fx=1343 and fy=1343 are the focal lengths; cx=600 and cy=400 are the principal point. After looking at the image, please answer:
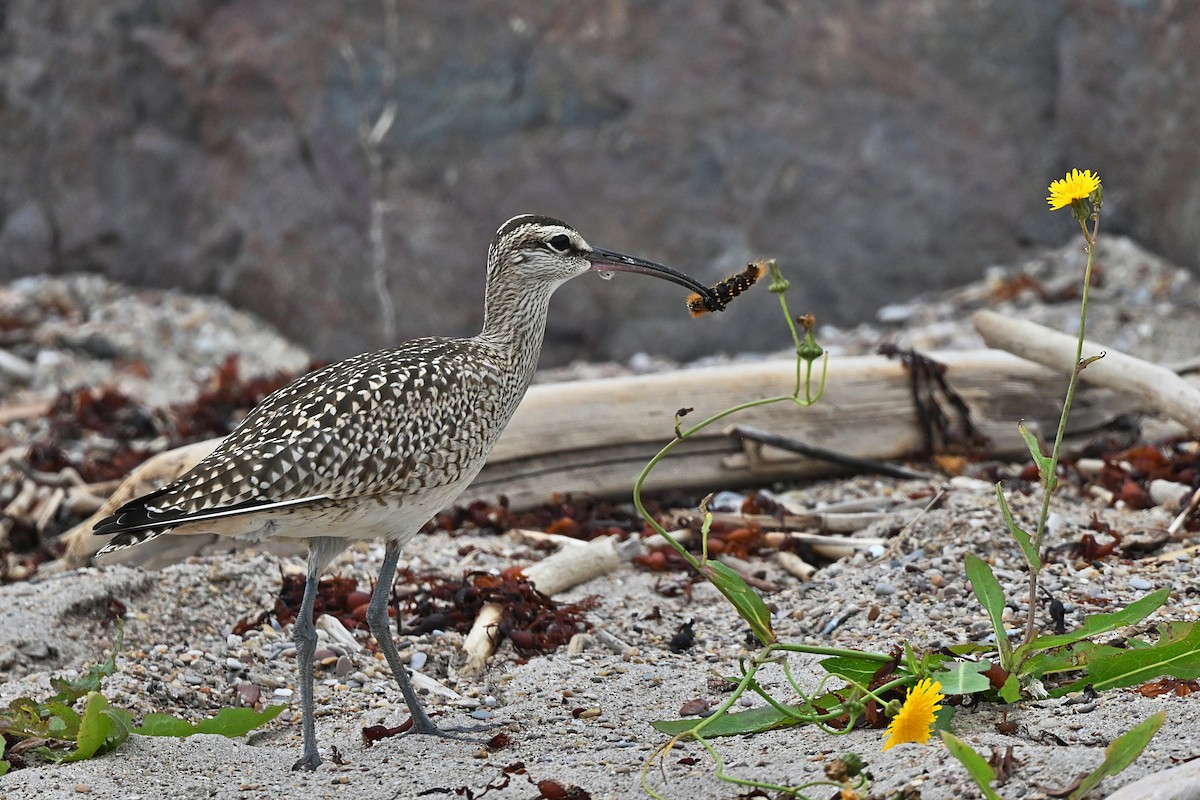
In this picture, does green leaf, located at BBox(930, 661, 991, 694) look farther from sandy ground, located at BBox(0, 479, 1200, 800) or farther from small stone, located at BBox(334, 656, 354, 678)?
small stone, located at BBox(334, 656, 354, 678)

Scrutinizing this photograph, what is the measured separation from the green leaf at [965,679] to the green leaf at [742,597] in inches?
19.4

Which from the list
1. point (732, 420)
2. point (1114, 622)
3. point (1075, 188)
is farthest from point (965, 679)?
point (732, 420)

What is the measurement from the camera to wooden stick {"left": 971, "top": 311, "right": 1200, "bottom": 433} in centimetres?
585

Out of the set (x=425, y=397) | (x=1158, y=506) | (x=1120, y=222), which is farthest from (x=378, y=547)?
(x=1120, y=222)

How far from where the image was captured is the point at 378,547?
641 cm

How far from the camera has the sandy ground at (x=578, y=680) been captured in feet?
12.2

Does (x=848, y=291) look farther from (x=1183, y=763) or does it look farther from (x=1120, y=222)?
(x=1183, y=763)

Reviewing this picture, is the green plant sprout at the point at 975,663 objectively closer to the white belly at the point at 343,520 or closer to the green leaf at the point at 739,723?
the green leaf at the point at 739,723

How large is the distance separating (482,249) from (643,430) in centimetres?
376

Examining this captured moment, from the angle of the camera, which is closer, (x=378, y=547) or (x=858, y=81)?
(x=378, y=547)

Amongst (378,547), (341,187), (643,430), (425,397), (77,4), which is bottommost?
(378,547)

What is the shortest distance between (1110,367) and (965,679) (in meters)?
2.84

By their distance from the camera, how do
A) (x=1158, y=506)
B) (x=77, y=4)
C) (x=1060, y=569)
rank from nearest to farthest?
1. (x=1060, y=569)
2. (x=1158, y=506)
3. (x=77, y=4)

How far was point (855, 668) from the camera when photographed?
158 inches
